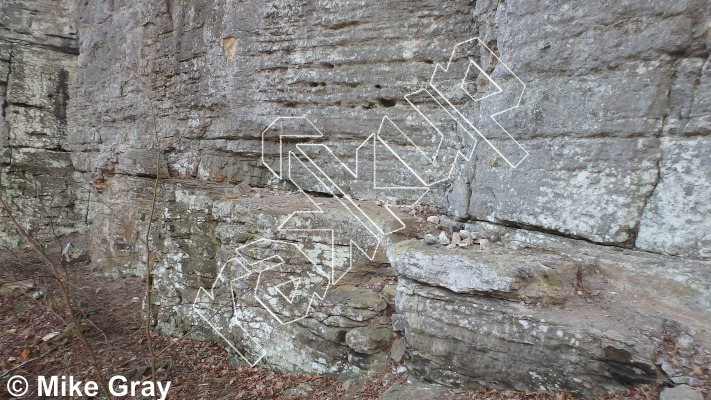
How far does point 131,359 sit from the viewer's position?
4.89 m

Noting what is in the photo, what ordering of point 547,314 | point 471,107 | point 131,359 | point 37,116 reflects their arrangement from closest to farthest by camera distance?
point 547,314
point 471,107
point 131,359
point 37,116

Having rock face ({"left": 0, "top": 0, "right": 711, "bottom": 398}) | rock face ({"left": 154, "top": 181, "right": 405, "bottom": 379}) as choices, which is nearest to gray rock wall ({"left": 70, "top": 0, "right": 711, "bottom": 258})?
rock face ({"left": 0, "top": 0, "right": 711, "bottom": 398})

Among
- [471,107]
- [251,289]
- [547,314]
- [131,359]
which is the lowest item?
[131,359]

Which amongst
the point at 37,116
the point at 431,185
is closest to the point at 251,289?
the point at 431,185

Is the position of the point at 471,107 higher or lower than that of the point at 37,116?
lower

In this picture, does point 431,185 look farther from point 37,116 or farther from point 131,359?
point 37,116

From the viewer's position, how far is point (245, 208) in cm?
489

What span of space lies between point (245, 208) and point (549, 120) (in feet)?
11.7

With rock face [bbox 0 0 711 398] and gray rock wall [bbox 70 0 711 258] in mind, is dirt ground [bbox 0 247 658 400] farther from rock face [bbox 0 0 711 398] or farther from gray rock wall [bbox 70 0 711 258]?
gray rock wall [bbox 70 0 711 258]

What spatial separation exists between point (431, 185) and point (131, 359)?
442 cm

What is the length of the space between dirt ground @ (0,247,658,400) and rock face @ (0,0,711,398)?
0.60 feet

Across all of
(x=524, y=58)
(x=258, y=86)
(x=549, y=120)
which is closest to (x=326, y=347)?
(x=549, y=120)

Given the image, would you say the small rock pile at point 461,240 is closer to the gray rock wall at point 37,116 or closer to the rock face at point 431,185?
the rock face at point 431,185

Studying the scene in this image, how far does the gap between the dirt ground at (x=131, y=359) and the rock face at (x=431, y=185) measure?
0.18 metres
